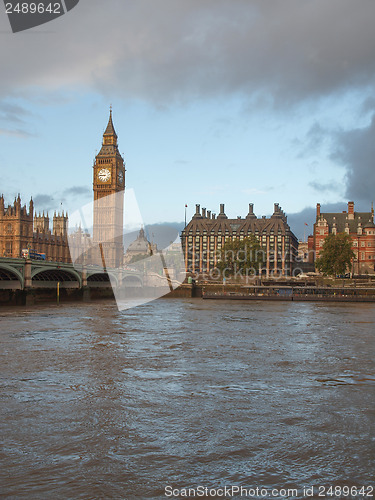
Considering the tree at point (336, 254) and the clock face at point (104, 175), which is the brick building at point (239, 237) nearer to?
the clock face at point (104, 175)

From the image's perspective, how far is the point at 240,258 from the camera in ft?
402

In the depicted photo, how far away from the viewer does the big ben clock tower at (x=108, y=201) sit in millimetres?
167750

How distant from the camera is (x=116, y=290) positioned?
306 feet

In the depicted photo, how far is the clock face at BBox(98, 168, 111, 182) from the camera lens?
170500mm

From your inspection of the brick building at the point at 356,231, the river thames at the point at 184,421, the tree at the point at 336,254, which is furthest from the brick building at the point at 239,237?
the river thames at the point at 184,421

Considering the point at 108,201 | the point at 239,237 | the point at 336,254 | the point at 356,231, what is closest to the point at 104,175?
the point at 108,201

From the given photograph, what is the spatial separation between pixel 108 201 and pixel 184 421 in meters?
160

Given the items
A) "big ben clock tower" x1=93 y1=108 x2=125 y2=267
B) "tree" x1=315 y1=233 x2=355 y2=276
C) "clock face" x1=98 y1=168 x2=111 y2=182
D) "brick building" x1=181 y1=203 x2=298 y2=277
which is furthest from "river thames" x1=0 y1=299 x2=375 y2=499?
"clock face" x1=98 y1=168 x2=111 y2=182

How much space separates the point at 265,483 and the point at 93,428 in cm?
485

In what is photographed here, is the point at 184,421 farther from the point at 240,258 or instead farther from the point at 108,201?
the point at 108,201

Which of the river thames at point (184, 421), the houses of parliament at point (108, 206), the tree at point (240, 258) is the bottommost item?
the river thames at point (184, 421)

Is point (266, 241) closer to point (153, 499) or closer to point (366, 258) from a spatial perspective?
point (366, 258)

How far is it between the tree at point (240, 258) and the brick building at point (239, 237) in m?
31.8

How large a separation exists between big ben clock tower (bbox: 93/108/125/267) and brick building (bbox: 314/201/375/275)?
72.5 m
